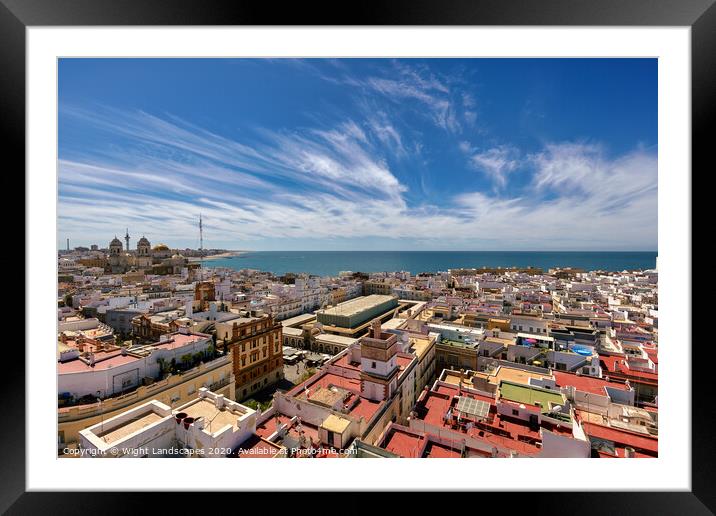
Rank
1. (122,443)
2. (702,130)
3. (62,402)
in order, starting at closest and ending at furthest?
(702,130)
(122,443)
(62,402)

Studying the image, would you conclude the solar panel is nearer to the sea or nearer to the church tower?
the church tower

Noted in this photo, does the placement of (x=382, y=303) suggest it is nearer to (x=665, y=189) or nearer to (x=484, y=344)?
(x=484, y=344)

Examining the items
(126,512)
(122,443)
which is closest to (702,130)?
(126,512)

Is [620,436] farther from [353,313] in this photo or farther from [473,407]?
[353,313]
